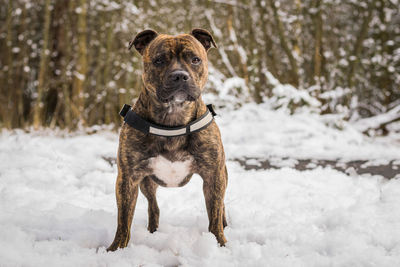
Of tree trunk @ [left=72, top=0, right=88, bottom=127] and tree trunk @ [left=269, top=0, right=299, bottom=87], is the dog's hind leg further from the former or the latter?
tree trunk @ [left=72, top=0, right=88, bottom=127]

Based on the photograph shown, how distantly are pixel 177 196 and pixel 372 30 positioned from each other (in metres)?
9.45

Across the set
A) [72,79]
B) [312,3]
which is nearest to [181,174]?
[312,3]

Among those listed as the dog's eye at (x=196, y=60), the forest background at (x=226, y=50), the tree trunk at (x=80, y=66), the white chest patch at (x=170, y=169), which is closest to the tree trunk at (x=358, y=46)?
the forest background at (x=226, y=50)

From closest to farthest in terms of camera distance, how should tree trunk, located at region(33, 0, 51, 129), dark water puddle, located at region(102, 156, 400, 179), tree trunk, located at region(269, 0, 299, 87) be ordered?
dark water puddle, located at region(102, 156, 400, 179) → tree trunk, located at region(269, 0, 299, 87) → tree trunk, located at region(33, 0, 51, 129)

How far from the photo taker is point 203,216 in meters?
3.15

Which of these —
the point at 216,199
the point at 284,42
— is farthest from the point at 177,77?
the point at 284,42

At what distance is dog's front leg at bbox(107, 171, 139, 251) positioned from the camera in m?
2.45

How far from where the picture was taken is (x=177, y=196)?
3959 mm

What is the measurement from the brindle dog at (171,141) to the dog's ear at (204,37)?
9.5 inches

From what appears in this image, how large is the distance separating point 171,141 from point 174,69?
49cm

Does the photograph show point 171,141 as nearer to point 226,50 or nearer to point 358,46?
point 358,46

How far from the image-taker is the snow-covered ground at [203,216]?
2234 millimetres

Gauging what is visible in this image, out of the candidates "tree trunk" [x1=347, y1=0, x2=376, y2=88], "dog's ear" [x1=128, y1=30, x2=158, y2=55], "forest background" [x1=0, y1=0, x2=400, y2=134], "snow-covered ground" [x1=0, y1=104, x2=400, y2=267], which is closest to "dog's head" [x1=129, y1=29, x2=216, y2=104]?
"dog's ear" [x1=128, y1=30, x2=158, y2=55]

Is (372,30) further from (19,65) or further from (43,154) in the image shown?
(19,65)
